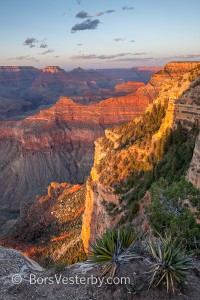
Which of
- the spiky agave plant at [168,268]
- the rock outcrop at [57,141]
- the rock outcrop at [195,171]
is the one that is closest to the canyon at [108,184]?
the rock outcrop at [195,171]

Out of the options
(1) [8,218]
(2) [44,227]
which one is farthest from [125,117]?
(2) [44,227]

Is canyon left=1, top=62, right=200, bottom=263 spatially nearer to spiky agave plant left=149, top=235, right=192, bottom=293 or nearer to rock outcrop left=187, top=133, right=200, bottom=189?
rock outcrop left=187, top=133, right=200, bottom=189

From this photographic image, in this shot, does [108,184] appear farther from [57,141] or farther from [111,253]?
[57,141]

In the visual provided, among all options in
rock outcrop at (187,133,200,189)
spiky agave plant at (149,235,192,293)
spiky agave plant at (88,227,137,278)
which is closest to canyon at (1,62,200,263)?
rock outcrop at (187,133,200,189)

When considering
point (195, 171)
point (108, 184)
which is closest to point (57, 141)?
point (108, 184)

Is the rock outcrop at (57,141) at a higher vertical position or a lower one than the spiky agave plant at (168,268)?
lower

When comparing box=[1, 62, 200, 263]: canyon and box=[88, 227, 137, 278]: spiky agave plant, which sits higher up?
box=[88, 227, 137, 278]: spiky agave plant

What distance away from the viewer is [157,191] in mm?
13812

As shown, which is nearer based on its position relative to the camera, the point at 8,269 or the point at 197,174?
the point at 8,269

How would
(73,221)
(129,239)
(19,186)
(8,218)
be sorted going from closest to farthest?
(129,239) < (73,221) < (8,218) < (19,186)

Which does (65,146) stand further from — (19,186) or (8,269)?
(8,269)

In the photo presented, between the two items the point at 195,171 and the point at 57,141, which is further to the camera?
the point at 57,141

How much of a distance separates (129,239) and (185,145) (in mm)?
Answer: 17337

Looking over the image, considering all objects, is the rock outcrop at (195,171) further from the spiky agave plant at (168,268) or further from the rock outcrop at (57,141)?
the rock outcrop at (57,141)
